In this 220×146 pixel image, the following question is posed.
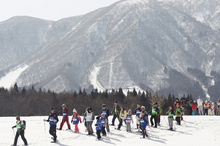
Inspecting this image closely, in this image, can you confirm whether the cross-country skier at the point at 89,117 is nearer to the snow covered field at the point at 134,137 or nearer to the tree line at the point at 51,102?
the snow covered field at the point at 134,137

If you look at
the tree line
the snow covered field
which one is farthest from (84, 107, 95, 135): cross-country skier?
the tree line

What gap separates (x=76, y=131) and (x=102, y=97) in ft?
457

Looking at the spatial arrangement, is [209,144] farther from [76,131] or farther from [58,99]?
[58,99]

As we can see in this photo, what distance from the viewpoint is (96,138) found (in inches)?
947

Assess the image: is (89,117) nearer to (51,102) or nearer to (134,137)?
(134,137)

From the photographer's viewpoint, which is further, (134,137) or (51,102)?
(51,102)

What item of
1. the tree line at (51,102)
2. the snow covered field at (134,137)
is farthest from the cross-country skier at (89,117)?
the tree line at (51,102)

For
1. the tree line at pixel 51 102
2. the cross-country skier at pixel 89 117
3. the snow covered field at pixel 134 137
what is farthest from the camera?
the tree line at pixel 51 102

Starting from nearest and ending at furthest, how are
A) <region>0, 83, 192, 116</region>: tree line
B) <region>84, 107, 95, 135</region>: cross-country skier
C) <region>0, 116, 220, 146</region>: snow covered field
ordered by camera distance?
<region>0, 116, 220, 146</region>: snow covered field, <region>84, 107, 95, 135</region>: cross-country skier, <region>0, 83, 192, 116</region>: tree line

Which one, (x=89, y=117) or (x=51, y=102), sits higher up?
(x=51, y=102)

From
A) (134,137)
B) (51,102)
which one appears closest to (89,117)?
(134,137)

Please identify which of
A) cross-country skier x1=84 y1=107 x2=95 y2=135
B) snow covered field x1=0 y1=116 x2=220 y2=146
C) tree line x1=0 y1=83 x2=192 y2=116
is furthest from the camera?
tree line x1=0 y1=83 x2=192 y2=116

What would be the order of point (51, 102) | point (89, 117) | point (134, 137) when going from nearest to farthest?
point (134, 137) → point (89, 117) → point (51, 102)

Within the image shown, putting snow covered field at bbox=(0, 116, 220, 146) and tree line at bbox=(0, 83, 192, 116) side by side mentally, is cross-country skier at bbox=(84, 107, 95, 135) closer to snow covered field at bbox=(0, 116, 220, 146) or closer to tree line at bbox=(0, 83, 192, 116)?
snow covered field at bbox=(0, 116, 220, 146)
